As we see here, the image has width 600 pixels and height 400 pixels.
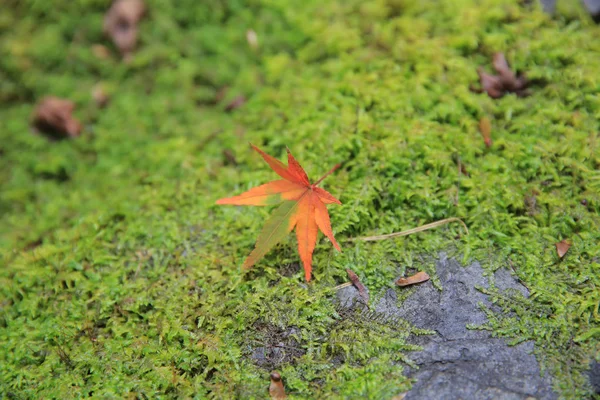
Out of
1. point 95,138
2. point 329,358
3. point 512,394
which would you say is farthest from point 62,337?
point 512,394

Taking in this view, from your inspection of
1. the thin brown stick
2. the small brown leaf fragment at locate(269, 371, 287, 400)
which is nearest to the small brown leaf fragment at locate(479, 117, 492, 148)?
the thin brown stick

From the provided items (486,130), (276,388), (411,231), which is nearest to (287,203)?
(411,231)

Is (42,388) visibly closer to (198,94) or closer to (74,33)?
(198,94)

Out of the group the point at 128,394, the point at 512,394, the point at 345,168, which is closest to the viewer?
the point at 512,394

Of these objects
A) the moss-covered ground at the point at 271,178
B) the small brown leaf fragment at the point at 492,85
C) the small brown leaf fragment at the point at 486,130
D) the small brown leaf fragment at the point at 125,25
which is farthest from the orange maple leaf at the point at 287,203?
the small brown leaf fragment at the point at 125,25

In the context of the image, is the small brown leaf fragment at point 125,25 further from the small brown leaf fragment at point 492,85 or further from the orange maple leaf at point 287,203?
the small brown leaf fragment at point 492,85

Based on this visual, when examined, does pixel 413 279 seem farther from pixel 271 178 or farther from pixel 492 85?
pixel 492 85

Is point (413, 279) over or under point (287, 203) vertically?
under
